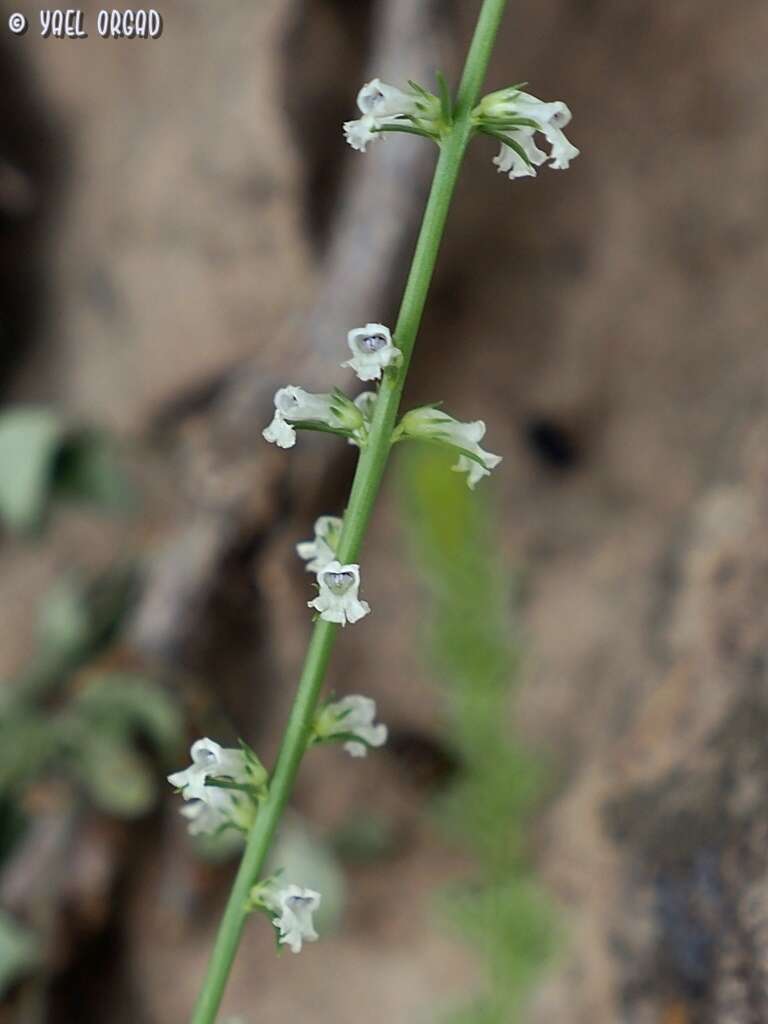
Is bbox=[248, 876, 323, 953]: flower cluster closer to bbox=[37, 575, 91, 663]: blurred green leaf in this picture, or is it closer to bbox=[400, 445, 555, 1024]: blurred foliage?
bbox=[400, 445, 555, 1024]: blurred foliage

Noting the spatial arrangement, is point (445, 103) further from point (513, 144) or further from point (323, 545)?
point (323, 545)

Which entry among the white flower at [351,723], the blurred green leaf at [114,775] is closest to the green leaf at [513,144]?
the white flower at [351,723]

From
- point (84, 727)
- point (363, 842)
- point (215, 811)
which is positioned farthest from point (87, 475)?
point (215, 811)

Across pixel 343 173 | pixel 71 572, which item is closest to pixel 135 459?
pixel 71 572

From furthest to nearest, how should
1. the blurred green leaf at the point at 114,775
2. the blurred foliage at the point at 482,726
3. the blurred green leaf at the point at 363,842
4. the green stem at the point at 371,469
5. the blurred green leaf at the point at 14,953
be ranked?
the blurred green leaf at the point at 363,842 → the blurred green leaf at the point at 114,775 → the blurred green leaf at the point at 14,953 → the blurred foliage at the point at 482,726 → the green stem at the point at 371,469

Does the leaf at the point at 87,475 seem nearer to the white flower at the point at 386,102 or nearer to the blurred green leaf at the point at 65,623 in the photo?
the blurred green leaf at the point at 65,623
